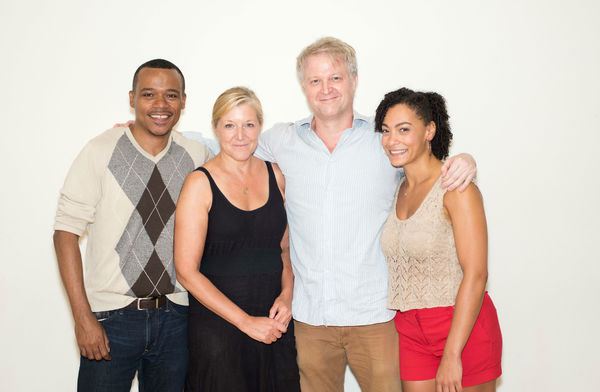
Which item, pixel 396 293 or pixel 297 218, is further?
pixel 297 218

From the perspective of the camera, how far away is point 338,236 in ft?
6.81

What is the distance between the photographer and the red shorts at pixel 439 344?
72.1 inches

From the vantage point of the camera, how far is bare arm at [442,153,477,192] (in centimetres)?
179

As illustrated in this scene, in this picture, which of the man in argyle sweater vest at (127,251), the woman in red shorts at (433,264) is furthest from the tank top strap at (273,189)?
the woman in red shorts at (433,264)

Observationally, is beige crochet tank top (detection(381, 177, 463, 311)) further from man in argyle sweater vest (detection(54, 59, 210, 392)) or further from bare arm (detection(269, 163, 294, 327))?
man in argyle sweater vest (detection(54, 59, 210, 392))

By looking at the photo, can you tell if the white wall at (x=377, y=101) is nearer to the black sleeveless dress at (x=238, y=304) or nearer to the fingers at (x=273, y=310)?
the black sleeveless dress at (x=238, y=304)

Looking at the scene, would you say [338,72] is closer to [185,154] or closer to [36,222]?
[185,154]

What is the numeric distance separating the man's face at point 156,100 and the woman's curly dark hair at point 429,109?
958 mm

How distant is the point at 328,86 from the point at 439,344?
1230mm

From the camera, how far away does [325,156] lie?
7.03 ft

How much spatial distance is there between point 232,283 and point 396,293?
0.71 metres

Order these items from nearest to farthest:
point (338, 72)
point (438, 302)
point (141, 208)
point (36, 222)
Answer: point (438, 302) < point (141, 208) < point (338, 72) < point (36, 222)

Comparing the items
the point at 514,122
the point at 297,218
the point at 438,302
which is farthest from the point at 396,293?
the point at 514,122

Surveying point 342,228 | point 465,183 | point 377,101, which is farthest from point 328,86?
point 377,101
